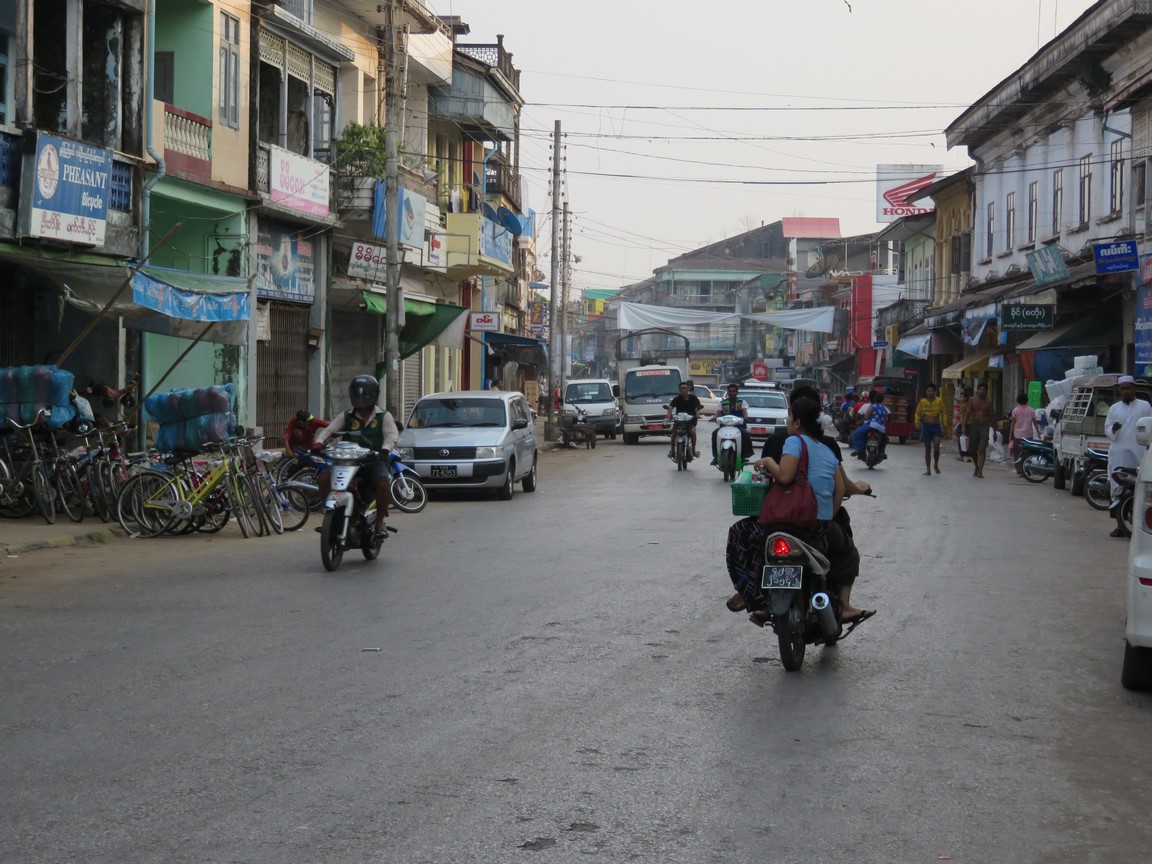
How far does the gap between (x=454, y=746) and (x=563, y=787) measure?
2.56ft

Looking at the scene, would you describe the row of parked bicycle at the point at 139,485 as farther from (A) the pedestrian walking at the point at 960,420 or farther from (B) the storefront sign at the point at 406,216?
(A) the pedestrian walking at the point at 960,420

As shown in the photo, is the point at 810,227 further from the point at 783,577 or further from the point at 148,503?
the point at 783,577

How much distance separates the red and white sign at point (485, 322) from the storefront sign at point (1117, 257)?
15.2m

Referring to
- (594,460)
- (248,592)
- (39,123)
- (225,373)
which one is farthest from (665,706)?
(594,460)

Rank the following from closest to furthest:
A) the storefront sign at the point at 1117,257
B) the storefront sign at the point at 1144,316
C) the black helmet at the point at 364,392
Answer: the black helmet at the point at 364,392 < the storefront sign at the point at 1117,257 < the storefront sign at the point at 1144,316

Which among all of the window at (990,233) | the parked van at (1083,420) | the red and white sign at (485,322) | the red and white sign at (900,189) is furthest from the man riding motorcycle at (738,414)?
the red and white sign at (900,189)

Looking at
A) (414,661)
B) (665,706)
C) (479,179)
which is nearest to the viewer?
(665,706)

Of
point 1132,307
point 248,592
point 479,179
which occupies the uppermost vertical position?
point 479,179

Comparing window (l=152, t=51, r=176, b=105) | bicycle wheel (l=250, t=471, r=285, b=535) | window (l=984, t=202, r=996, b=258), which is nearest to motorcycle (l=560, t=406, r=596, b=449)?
window (l=984, t=202, r=996, b=258)

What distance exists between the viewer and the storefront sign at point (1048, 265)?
106 ft

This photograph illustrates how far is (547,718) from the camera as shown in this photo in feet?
22.1

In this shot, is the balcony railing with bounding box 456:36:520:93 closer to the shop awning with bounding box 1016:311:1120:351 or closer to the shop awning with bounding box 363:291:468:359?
the shop awning with bounding box 363:291:468:359

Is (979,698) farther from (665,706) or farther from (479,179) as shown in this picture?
(479,179)

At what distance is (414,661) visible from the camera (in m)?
8.19
